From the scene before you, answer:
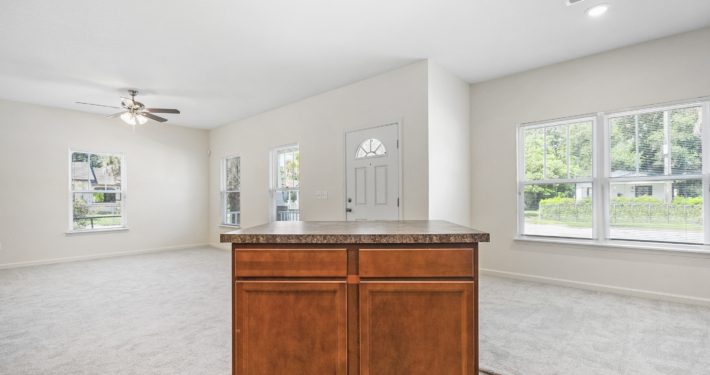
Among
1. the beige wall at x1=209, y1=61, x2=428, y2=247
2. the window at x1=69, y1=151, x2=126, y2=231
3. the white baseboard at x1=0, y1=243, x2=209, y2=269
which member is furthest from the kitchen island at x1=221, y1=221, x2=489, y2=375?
the window at x1=69, y1=151, x2=126, y2=231

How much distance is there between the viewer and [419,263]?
5.25 feet

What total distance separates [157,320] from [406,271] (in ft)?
8.40

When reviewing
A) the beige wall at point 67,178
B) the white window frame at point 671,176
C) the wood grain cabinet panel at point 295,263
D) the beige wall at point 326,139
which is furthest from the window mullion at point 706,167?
the beige wall at point 67,178

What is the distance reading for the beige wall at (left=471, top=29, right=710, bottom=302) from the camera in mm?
3281

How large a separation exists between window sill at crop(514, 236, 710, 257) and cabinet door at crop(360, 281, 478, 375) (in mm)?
3056

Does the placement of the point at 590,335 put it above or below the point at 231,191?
below

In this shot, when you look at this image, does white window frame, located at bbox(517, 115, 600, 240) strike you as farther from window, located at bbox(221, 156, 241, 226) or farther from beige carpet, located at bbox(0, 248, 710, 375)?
window, located at bbox(221, 156, 241, 226)

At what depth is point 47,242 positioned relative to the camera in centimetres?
558

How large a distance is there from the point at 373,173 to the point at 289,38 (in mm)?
1941

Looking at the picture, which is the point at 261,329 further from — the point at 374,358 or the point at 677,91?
the point at 677,91

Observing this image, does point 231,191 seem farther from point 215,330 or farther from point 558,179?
point 558,179

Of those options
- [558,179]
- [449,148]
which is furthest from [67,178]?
[558,179]

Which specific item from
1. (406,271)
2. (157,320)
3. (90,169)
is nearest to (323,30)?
(406,271)

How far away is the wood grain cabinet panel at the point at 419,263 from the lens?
5.22ft
